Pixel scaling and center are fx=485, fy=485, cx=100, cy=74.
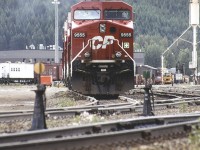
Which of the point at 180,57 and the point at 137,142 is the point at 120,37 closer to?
the point at 137,142

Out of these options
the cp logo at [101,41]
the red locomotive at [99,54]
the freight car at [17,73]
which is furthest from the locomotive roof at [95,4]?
the freight car at [17,73]

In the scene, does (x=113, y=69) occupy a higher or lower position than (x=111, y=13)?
lower

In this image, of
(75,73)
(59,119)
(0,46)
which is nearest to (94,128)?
(59,119)

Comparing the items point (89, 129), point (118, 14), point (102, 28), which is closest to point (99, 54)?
point (102, 28)

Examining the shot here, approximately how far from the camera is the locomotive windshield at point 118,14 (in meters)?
20.6

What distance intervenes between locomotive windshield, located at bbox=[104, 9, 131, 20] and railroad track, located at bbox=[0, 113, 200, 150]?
11778 millimetres

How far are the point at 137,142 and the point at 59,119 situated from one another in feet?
14.7

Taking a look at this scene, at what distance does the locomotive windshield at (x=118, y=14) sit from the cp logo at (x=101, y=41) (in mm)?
915

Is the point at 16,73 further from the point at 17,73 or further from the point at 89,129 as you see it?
the point at 89,129

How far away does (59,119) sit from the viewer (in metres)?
11.4

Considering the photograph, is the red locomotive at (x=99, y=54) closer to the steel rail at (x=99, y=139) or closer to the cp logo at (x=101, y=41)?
the cp logo at (x=101, y=41)

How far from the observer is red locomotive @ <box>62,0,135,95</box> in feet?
65.5

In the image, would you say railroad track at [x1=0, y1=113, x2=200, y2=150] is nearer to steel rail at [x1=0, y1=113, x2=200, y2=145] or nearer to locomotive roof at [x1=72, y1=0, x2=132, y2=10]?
steel rail at [x1=0, y1=113, x2=200, y2=145]

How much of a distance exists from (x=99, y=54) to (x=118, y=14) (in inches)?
80.4
